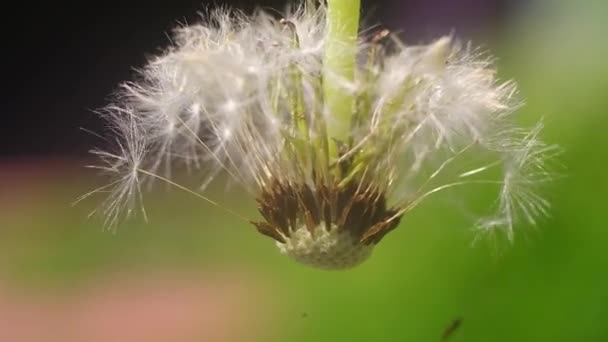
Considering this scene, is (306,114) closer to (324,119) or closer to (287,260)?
(324,119)

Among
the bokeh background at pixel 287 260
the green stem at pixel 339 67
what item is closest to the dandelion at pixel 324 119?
the green stem at pixel 339 67

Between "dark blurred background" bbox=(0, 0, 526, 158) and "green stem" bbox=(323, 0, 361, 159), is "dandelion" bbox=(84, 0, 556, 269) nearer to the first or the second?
"green stem" bbox=(323, 0, 361, 159)

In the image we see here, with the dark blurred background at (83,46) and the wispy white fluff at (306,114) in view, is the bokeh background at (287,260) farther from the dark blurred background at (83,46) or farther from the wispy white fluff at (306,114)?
the wispy white fluff at (306,114)

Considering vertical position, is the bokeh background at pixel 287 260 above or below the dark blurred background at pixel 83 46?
below

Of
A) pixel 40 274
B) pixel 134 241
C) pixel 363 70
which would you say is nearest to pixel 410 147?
pixel 363 70

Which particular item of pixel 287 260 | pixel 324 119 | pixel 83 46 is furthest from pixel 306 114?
pixel 83 46

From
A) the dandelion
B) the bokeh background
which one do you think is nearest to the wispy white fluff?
the dandelion

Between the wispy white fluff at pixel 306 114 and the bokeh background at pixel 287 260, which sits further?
the bokeh background at pixel 287 260

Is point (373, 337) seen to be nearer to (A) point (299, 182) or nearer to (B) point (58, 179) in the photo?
(A) point (299, 182)
